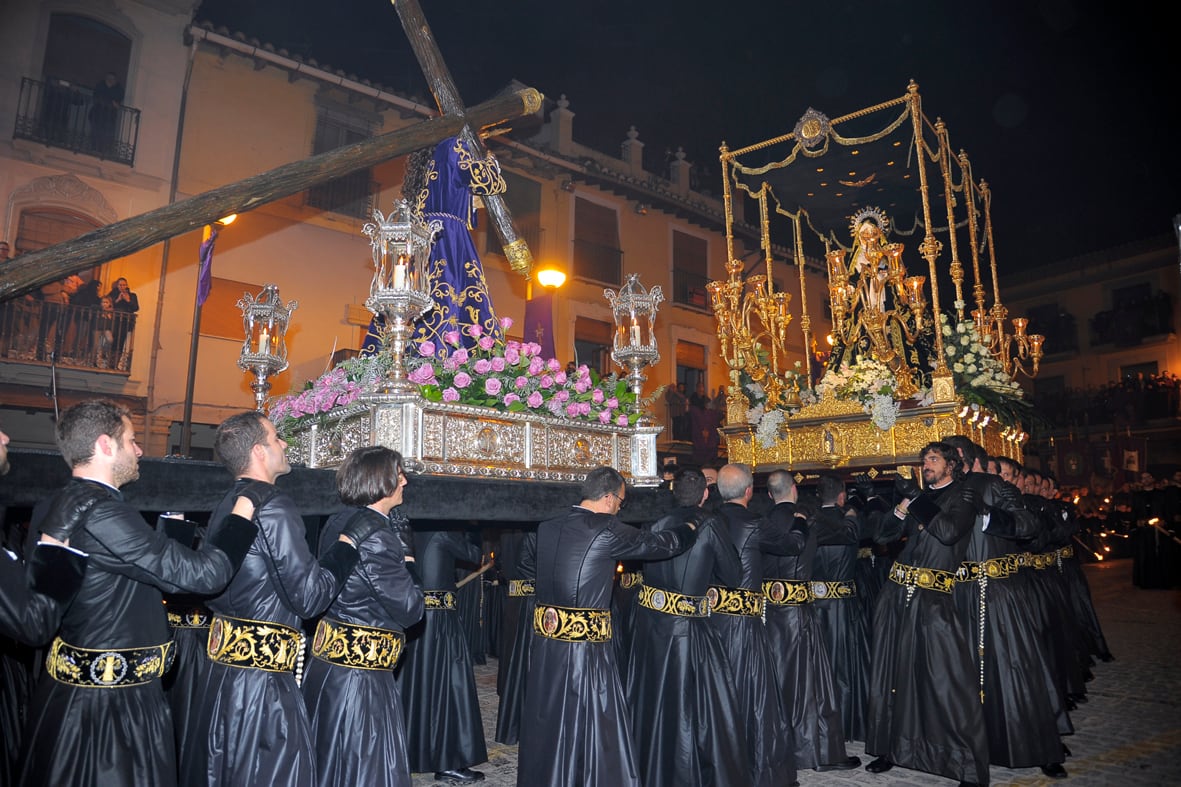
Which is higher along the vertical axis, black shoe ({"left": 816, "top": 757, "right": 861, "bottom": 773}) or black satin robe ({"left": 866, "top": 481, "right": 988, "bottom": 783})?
black satin robe ({"left": 866, "top": 481, "right": 988, "bottom": 783})

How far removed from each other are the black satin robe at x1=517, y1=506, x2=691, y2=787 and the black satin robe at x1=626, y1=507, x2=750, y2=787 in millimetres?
457

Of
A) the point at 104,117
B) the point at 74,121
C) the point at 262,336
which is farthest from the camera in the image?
the point at 104,117

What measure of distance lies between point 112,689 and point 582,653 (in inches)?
87.8

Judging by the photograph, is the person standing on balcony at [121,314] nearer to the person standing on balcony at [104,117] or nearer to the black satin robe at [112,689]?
the person standing on balcony at [104,117]

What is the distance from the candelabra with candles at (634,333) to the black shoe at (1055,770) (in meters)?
3.42

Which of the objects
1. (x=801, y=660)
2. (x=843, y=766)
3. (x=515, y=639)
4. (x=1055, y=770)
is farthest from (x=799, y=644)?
(x=515, y=639)

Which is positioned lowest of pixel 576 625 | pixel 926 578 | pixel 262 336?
pixel 576 625

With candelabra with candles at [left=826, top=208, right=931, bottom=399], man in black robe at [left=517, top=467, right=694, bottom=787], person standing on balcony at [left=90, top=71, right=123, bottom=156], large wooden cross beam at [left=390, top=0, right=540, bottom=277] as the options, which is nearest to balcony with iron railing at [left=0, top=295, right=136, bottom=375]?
person standing on balcony at [left=90, top=71, right=123, bottom=156]

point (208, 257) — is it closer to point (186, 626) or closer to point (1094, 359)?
point (186, 626)

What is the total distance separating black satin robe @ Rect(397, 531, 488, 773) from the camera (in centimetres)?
510

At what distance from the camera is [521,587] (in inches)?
275

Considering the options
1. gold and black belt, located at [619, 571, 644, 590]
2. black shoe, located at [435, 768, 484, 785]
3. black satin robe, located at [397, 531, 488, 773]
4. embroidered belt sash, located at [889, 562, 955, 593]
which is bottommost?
black shoe, located at [435, 768, 484, 785]

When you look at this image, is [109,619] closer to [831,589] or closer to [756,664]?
[756,664]

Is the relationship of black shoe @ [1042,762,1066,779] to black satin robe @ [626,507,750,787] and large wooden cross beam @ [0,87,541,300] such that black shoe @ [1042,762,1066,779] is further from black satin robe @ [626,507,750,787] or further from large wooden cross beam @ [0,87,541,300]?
large wooden cross beam @ [0,87,541,300]
